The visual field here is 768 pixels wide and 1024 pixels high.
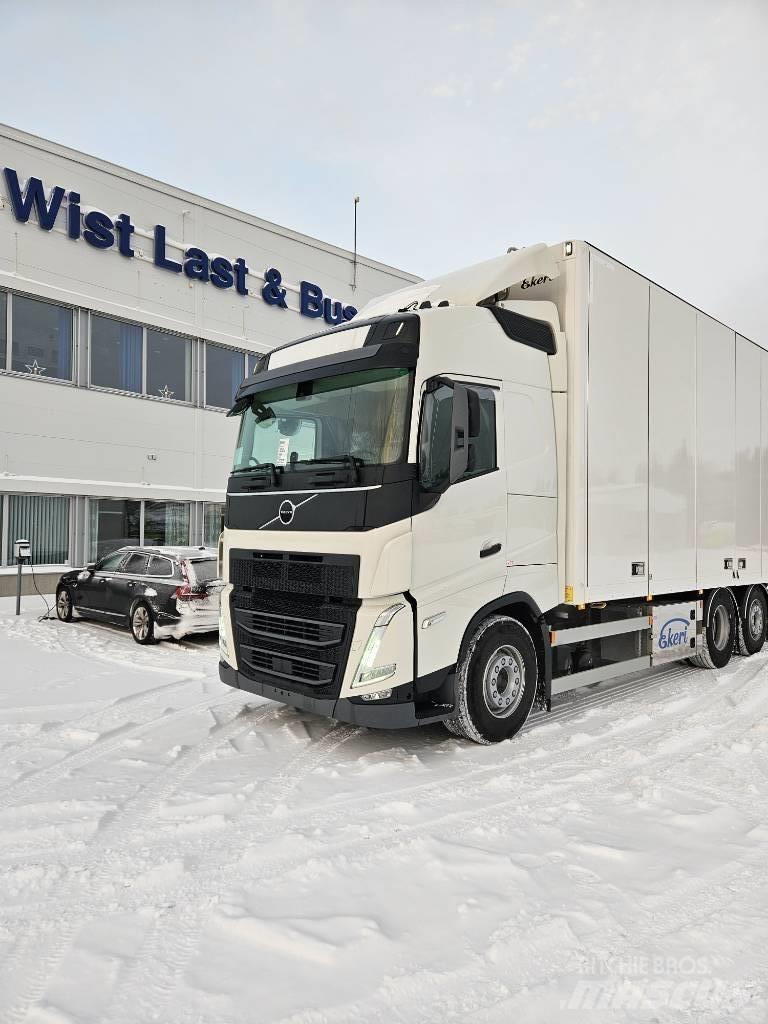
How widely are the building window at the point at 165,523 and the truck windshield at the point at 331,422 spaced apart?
13.5 metres

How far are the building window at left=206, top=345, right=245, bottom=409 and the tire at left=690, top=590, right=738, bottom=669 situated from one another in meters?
14.5

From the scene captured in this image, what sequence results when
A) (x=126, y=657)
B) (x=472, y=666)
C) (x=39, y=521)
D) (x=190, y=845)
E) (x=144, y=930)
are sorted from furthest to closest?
(x=39, y=521), (x=126, y=657), (x=472, y=666), (x=190, y=845), (x=144, y=930)

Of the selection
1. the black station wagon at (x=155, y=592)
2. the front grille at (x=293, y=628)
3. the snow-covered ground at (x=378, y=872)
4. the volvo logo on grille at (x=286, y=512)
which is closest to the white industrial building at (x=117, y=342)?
the black station wagon at (x=155, y=592)

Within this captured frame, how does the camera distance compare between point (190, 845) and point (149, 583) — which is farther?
point (149, 583)

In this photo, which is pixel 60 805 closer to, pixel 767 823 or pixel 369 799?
pixel 369 799

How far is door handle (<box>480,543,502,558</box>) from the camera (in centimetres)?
549

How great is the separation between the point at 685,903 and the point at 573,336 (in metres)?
4.33

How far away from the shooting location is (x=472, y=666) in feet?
17.9

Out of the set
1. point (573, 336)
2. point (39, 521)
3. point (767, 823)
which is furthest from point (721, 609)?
point (39, 521)

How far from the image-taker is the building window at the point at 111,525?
1798cm

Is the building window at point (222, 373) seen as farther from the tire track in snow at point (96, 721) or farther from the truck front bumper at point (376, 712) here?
the truck front bumper at point (376, 712)

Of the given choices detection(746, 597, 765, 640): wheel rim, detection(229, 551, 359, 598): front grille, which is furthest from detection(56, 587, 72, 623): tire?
detection(746, 597, 765, 640): wheel rim

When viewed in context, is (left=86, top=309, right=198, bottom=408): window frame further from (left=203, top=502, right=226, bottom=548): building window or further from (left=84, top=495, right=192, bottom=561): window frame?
(left=203, top=502, right=226, bottom=548): building window

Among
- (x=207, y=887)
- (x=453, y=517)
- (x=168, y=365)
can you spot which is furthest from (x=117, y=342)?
(x=207, y=887)
